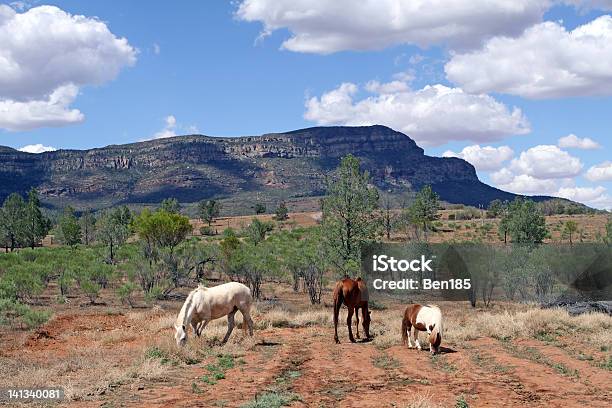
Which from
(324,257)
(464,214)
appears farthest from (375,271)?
(464,214)

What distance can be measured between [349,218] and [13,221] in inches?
2425

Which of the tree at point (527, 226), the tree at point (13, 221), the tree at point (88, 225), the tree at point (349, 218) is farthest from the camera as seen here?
the tree at point (88, 225)

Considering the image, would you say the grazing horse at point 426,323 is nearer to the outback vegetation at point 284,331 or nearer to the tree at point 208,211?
the outback vegetation at point 284,331

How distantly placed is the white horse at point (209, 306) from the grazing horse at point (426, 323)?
485 cm

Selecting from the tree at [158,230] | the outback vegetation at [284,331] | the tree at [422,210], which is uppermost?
the tree at [422,210]

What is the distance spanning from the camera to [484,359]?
602 inches

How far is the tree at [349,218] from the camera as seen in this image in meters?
33.6

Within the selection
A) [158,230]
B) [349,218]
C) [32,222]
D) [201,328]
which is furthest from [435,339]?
[32,222]

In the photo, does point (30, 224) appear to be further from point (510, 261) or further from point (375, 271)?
point (510, 261)

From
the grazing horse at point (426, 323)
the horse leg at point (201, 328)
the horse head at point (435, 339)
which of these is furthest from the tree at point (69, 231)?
the horse head at point (435, 339)

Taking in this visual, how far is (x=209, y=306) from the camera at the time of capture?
57.0ft

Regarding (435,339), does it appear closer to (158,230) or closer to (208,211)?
(158,230)

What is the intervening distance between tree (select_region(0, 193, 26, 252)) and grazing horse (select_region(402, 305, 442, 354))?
73.5 m

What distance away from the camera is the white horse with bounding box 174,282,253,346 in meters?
16.7
